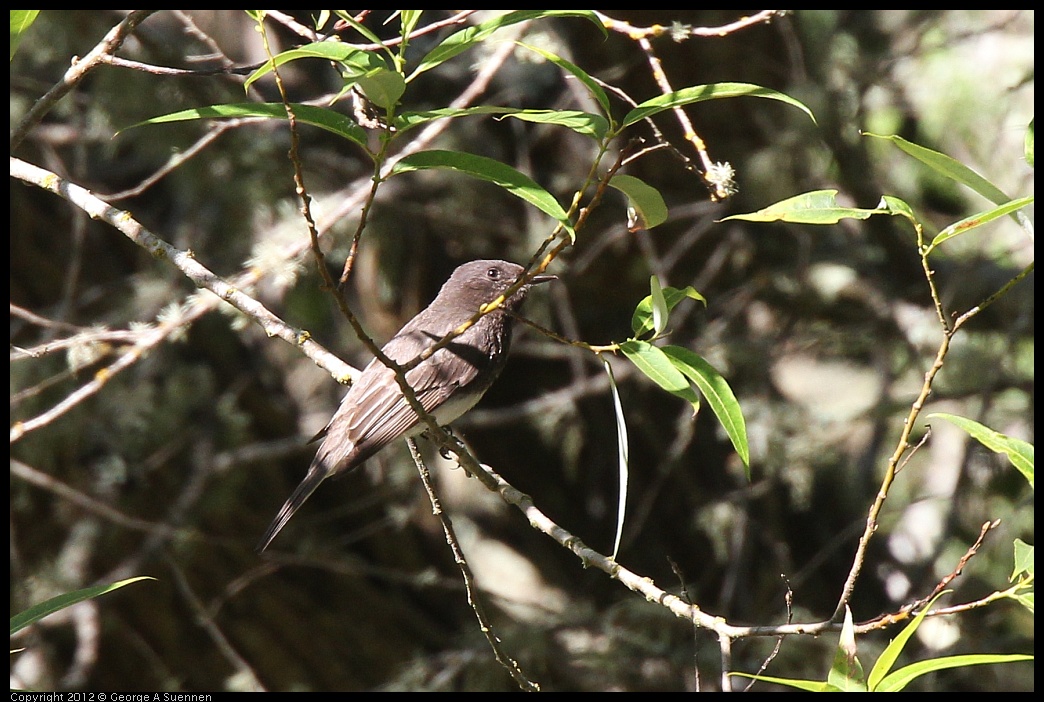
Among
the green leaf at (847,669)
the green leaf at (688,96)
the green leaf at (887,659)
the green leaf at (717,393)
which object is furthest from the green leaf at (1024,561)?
the green leaf at (688,96)

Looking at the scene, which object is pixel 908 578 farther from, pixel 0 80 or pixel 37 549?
pixel 0 80

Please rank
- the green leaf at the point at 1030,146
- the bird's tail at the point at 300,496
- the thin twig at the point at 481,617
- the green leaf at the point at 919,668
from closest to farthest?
the green leaf at the point at 919,668, the green leaf at the point at 1030,146, the thin twig at the point at 481,617, the bird's tail at the point at 300,496

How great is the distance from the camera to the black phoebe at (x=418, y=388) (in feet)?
13.0

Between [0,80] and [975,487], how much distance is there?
187 inches

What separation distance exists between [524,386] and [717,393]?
391cm

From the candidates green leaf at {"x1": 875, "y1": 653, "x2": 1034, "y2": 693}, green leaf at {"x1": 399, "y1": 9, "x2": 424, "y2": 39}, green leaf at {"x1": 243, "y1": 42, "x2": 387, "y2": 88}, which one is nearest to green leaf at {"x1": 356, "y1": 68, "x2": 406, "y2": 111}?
green leaf at {"x1": 243, "y1": 42, "x2": 387, "y2": 88}

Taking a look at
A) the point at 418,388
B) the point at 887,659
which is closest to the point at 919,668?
the point at 887,659

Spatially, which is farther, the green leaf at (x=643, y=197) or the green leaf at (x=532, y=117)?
the green leaf at (x=643, y=197)

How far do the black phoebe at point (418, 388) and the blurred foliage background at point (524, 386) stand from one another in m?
0.45

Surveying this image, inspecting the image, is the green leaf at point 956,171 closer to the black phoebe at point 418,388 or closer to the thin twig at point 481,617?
the thin twig at point 481,617

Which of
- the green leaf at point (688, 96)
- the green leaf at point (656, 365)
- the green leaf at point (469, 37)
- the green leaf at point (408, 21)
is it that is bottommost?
the green leaf at point (656, 365)

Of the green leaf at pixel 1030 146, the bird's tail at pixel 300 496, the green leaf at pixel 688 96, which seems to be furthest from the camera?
the bird's tail at pixel 300 496

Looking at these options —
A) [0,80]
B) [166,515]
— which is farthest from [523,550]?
[0,80]

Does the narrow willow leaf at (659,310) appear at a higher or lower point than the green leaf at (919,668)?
higher
